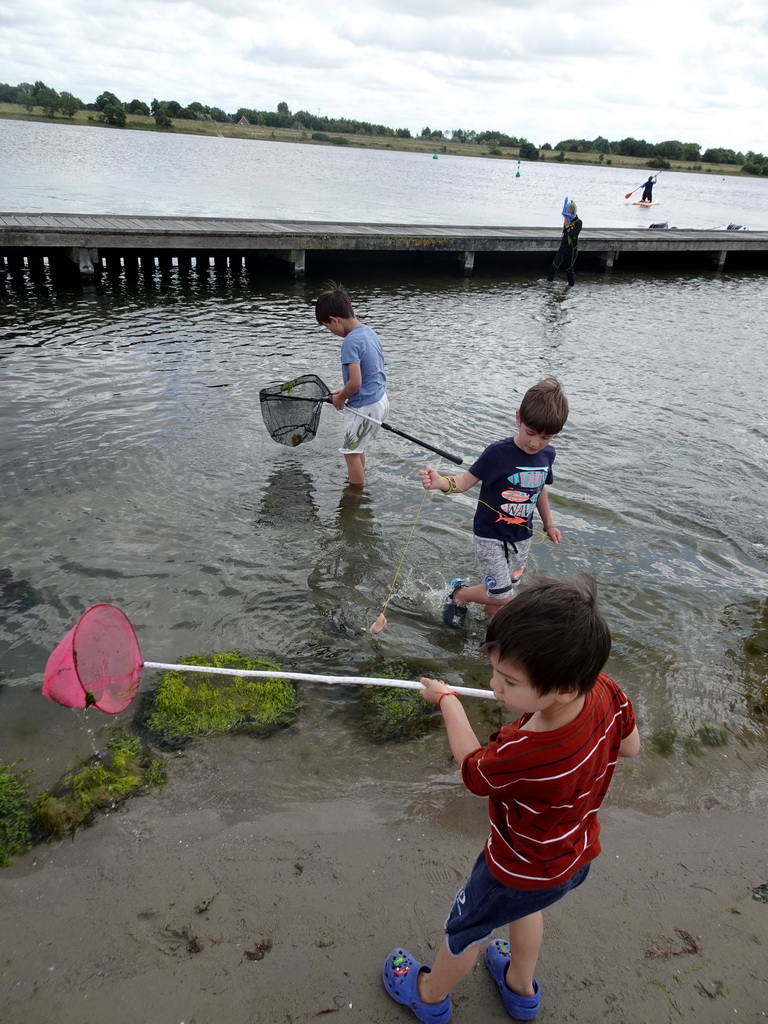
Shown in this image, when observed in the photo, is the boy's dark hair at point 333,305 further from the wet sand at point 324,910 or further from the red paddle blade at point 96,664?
the wet sand at point 324,910

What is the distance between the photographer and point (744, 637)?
5246mm

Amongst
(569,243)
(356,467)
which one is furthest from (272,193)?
(356,467)

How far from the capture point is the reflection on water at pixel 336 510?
470 centimetres

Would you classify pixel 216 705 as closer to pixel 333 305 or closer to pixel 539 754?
pixel 539 754

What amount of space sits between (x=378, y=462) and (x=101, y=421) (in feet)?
12.3

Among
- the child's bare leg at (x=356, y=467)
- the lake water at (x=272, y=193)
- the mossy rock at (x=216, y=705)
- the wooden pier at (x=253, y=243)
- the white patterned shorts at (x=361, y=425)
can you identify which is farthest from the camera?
the lake water at (x=272, y=193)

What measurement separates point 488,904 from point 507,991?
711 mm

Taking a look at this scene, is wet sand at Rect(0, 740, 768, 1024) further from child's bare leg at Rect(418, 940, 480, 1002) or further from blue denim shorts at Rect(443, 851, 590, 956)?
blue denim shorts at Rect(443, 851, 590, 956)

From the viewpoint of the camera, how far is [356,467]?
720 centimetres

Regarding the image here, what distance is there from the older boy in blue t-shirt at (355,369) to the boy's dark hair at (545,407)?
107 inches

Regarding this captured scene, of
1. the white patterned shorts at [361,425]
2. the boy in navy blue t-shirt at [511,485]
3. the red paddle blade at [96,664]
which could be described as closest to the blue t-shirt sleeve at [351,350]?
the white patterned shorts at [361,425]

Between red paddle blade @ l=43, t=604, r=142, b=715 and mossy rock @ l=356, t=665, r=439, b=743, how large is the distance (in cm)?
144

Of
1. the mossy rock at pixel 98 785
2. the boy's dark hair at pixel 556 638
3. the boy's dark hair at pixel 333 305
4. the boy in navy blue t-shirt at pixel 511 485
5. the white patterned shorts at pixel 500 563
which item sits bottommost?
the mossy rock at pixel 98 785

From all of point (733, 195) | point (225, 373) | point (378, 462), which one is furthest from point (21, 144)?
point (733, 195)
